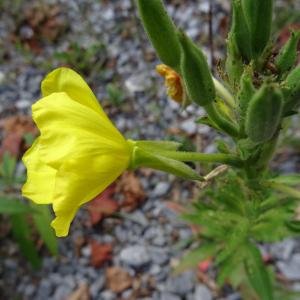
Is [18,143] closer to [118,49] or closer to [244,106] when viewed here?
[118,49]

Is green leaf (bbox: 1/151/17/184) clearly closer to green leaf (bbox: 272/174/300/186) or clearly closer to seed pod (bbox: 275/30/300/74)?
green leaf (bbox: 272/174/300/186)

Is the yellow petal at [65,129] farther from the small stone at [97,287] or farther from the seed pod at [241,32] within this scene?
the small stone at [97,287]

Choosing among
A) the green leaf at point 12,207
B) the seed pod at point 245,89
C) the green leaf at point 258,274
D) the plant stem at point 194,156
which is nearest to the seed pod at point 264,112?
the seed pod at point 245,89

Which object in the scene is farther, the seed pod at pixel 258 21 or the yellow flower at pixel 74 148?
the seed pod at pixel 258 21

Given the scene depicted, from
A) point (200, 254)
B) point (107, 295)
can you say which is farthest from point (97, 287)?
point (200, 254)

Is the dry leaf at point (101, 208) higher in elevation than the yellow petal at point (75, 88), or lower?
lower

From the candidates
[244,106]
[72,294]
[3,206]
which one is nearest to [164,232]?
[72,294]

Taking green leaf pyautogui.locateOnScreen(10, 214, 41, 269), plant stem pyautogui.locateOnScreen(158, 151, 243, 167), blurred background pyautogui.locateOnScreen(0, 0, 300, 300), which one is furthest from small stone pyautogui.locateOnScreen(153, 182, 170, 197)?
plant stem pyautogui.locateOnScreen(158, 151, 243, 167)
